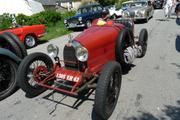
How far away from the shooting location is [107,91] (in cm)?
413

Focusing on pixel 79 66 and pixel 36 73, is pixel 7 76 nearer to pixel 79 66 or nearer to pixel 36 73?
pixel 36 73

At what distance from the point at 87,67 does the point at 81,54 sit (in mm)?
474

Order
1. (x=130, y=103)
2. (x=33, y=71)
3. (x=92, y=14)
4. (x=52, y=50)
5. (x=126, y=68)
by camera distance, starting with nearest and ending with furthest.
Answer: (x=130, y=103), (x=33, y=71), (x=52, y=50), (x=126, y=68), (x=92, y=14)

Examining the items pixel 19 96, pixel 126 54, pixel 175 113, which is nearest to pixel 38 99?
pixel 19 96

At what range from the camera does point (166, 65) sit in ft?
23.1

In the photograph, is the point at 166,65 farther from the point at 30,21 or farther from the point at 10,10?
the point at 10,10

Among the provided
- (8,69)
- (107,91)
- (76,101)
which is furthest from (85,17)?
(107,91)

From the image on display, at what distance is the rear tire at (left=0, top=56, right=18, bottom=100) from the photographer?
5.70m

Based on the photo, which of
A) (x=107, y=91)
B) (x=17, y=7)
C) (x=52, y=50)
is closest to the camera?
(x=107, y=91)

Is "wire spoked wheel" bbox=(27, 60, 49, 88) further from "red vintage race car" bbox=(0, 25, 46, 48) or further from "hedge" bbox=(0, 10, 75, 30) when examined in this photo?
"hedge" bbox=(0, 10, 75, 30)

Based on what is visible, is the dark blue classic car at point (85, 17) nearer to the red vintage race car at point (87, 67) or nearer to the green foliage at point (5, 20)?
the green foliage at point (5, 20)

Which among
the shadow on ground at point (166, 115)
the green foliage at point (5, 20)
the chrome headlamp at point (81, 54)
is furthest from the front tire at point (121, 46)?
the green foliage at point (5, 20)

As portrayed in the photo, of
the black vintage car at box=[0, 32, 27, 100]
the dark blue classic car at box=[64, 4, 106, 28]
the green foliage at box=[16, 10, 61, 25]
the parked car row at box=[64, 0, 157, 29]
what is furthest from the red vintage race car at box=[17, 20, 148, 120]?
the green foliage at box=[16, 10, 61, 25]

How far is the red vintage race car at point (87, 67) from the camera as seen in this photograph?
4336 millimetres
